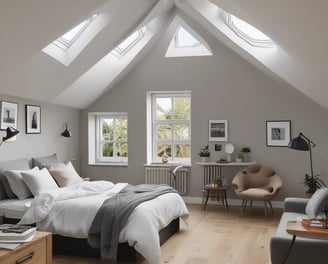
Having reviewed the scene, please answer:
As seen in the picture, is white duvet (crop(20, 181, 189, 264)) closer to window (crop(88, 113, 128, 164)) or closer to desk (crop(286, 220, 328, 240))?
desk (crop(286, 220, 328, 240))

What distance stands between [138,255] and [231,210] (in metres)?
3.07

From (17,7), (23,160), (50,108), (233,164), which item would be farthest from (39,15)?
(233,164)

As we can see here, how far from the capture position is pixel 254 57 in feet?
19.6

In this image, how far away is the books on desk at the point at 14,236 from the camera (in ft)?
9.36

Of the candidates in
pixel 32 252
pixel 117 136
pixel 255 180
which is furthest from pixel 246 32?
pixel 32 252

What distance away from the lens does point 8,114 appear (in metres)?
5.69

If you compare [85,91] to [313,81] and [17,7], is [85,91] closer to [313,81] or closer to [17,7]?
[17,7]

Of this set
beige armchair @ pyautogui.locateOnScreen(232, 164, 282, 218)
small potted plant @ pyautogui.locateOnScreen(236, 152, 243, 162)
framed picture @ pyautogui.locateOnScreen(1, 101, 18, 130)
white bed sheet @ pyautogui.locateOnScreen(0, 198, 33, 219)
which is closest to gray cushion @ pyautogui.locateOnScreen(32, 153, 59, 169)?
framed picture @ pyautogui.locateOnScreen(1, 101, 18, 130)

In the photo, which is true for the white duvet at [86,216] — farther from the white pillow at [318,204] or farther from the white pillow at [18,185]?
the white pillow at [318,204]

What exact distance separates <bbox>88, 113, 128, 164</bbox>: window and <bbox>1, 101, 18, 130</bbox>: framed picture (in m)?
2.30

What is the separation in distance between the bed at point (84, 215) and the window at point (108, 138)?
3098 millimetres

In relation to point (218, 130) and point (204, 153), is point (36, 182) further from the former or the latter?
point (218, 130)

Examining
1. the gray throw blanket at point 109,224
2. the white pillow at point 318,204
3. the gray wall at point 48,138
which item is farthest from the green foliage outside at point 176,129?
the white pillow at point 318,204

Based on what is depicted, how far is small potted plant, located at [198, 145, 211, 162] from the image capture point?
7.20 meters
